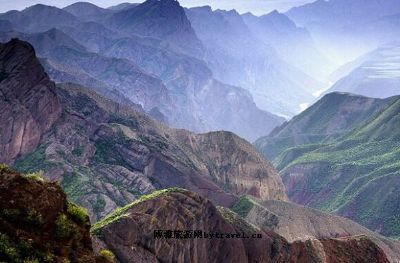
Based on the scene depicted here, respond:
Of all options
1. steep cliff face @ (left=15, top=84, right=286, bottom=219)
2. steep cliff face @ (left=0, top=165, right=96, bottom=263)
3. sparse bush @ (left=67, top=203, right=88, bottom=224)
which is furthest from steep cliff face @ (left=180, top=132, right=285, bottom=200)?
steep cliff face @ (left=0, top=165, right=96, bottom=263)

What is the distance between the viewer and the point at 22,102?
140500 mm

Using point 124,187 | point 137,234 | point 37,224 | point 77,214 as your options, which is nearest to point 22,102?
point 124,187

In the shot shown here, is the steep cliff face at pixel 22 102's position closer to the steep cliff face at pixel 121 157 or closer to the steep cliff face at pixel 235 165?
the steep cliff face at pixel 121 157

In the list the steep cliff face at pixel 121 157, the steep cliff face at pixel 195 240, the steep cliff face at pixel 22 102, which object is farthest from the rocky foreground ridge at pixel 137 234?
the steep cliff face at pixel 22 102

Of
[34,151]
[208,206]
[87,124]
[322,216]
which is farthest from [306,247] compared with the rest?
[87,124]

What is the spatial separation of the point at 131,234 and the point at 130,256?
253cm

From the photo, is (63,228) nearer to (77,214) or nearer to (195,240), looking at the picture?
(77,214)

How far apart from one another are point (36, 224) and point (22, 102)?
11701 cm

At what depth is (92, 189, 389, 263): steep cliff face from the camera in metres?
57.8

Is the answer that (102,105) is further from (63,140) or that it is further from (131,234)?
(131,234)

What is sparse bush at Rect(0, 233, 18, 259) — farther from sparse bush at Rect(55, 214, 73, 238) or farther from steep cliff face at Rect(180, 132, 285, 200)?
steep cliff face at Rect(180, 132, 285, 200)

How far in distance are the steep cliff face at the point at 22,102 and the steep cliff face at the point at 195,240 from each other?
235 ft

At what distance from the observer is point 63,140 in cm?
14550

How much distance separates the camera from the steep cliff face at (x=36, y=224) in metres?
27.9
